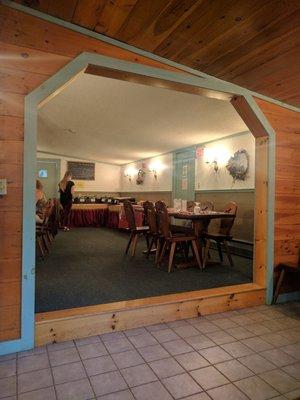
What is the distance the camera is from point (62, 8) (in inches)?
72.9

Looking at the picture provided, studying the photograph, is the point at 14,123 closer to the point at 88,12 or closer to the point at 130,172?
the point at 88,12

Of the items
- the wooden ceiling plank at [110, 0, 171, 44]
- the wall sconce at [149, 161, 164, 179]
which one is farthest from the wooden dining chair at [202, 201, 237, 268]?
the wall sconce at [149, 161, 164, 179]

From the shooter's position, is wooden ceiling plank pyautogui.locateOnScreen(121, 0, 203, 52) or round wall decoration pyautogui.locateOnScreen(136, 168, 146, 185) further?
round wall decoration pyautogui.locateOnScreen(136, 168, 146, 185)

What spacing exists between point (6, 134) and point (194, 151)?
16.3 ft

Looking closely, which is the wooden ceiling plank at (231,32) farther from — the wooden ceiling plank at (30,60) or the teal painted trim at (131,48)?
the wooden ceiling plank at (30,60)

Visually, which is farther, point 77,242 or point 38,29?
point 77,242

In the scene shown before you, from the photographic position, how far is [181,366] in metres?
1.82

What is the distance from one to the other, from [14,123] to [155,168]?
246 inches

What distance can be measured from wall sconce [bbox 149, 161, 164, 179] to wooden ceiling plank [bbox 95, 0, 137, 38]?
5.72 meters

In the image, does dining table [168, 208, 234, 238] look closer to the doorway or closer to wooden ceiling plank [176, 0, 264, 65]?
Result: the doorway

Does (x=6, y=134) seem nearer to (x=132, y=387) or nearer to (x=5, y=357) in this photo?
(x=5, y=357)

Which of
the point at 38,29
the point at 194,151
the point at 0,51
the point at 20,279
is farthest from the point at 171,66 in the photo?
the point at 194,151

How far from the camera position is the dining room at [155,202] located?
3273 mm

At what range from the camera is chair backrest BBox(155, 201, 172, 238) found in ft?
11.9
